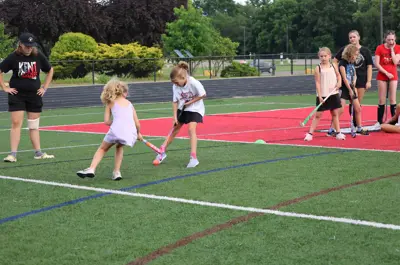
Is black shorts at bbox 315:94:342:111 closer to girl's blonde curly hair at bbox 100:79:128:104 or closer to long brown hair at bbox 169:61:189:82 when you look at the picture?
long brown hair at bbox 169:61:189:82

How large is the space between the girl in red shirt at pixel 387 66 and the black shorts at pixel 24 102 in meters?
6.72

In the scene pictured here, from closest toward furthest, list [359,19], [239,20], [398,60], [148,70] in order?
[398,60] < [148,70] < [359,19] < [239,20]

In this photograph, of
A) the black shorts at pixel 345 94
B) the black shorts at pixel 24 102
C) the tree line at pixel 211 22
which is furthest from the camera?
the tree line at pixel 211 22

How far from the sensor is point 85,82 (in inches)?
1528

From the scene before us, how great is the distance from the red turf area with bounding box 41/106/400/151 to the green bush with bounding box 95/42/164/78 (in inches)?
838

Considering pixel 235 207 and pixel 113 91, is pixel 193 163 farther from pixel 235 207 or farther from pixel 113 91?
pixel 235 207

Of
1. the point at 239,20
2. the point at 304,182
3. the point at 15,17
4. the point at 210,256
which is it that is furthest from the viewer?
the point at 239,20

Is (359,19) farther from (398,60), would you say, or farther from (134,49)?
(398,60)

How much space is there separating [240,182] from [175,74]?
2191 mm

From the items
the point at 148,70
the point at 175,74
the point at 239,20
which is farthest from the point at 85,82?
the point at 239,20

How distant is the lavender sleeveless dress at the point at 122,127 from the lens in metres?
8.63

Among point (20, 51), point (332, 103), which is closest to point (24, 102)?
point (20, 51)

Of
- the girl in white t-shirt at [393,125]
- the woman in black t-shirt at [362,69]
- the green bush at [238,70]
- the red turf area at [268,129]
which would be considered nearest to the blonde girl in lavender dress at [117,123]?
the red turf area at [268,129]

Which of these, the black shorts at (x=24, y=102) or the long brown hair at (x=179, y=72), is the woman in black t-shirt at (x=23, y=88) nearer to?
the black shorts at (x=24, y=102)
